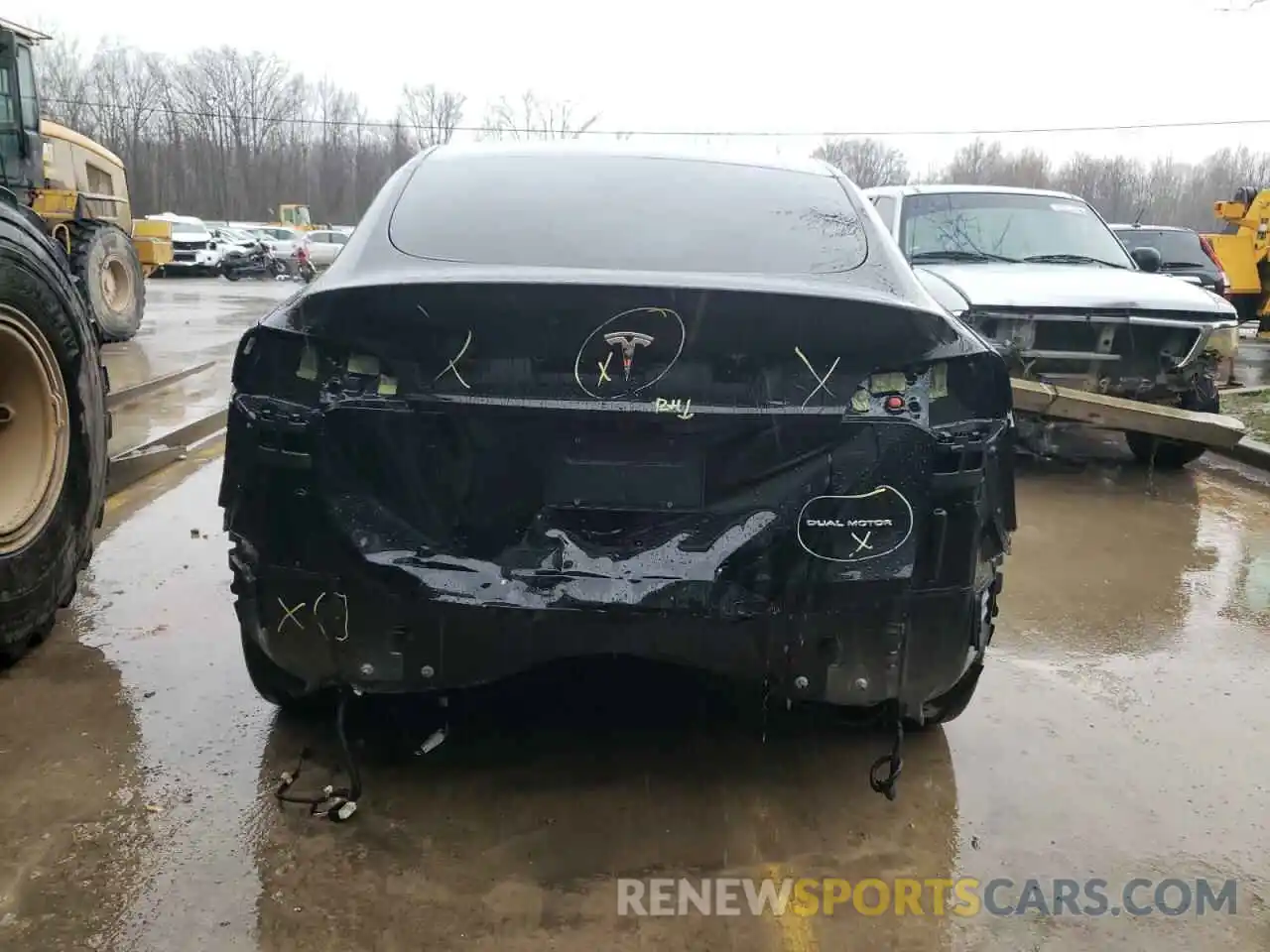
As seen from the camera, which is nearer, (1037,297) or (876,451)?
(876,451)

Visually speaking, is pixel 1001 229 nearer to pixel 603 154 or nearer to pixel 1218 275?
pixel 603 154

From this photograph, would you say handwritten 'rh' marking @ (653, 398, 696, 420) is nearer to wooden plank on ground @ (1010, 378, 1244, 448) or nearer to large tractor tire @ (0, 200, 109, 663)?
large tractor tire @ (0, 200, 109, 663)

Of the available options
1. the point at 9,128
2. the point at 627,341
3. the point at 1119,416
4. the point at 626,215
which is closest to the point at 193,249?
the point at 9,128

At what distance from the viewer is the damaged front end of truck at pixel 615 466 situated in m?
2.53

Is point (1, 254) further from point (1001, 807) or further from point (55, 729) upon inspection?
point (1001, 807)

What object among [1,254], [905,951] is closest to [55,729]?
[1,254]

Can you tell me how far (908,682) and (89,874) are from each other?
2.02 meters

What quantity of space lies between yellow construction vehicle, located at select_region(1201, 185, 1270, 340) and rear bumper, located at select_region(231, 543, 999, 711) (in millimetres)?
16280

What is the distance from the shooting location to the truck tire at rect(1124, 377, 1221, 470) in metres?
7.18

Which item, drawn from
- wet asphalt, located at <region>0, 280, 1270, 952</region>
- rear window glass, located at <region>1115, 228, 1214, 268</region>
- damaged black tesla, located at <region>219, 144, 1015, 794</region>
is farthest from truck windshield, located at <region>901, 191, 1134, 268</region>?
rear window glass, located at <region>1115, 228, 1214, 268</region>

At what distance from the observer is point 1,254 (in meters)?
3.44

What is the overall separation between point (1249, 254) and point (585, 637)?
1740 centimetres

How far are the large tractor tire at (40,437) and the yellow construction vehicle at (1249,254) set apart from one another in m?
16.7

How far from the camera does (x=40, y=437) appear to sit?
3.69 meters
